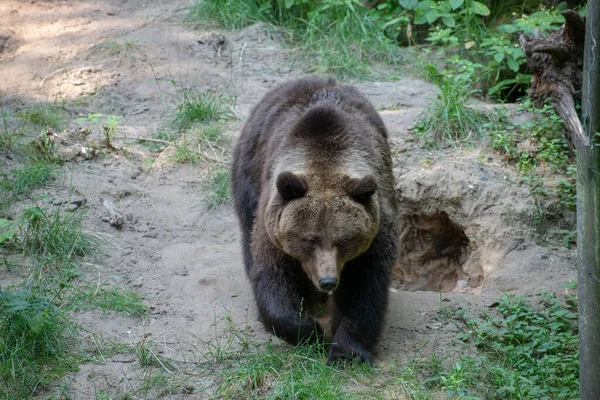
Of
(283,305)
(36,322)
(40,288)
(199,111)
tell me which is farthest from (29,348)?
(199,111)

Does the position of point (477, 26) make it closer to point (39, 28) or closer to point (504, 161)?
point (504, 161)

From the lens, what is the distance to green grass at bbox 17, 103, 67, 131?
838 cm

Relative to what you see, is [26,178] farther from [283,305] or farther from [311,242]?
[311,242]

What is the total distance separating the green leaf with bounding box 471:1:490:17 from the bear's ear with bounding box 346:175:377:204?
5351mm

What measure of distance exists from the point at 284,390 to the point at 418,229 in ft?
12.5

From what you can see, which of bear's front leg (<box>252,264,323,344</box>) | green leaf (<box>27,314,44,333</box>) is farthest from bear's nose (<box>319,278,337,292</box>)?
green leaf (<box>27,314,44,333</box>)

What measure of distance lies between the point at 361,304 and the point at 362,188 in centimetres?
98

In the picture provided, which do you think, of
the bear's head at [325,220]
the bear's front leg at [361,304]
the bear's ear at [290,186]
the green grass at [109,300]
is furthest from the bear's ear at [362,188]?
the green grass at [109,300]

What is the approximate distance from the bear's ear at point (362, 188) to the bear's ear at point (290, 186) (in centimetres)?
32

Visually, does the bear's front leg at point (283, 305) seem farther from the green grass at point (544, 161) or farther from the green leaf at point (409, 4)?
the green leaf at point (409, 4)

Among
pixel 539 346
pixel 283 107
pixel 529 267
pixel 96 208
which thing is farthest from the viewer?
pixel 96 208

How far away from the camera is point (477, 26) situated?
397 inches

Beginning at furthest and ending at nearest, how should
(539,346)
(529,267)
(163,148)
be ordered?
1. (163,148)
2. (529,267)
3. (539,346)

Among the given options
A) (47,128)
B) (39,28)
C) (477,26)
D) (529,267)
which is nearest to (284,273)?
(529,267)
